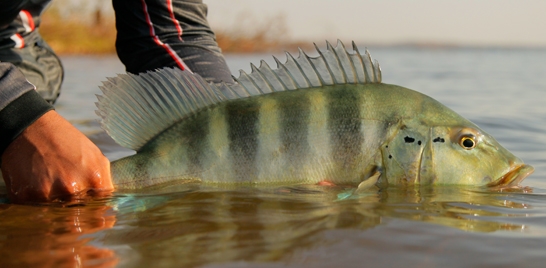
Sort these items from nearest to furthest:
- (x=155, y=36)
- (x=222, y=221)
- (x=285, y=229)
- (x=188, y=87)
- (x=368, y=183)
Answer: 1. (x=285, y=229)
2. (x=222, y=221)
3. (x=368, y=183)
4. (x=188, y=87)
5. (x=155, y=36)

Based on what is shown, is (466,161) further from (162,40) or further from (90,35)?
(90,35)

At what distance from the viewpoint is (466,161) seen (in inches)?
98.9

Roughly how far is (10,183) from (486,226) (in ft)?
5.99

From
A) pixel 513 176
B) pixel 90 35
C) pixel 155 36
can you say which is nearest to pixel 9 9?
pixel 155 36

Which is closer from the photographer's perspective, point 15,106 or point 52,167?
point 52,167

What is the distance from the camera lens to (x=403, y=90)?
2.57 m

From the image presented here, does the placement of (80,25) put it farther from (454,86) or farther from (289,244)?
(289,244)

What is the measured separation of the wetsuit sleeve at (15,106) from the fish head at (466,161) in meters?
1.66

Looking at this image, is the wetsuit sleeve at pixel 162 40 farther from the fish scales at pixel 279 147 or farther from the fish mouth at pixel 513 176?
the fish mouth at pixel 513 176

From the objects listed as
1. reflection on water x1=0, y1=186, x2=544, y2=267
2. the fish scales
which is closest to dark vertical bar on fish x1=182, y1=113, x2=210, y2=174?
the fish scales

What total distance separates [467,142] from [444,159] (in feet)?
0.43

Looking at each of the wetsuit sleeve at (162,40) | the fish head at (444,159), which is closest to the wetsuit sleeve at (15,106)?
the wetsuit sleeve at (162,40)

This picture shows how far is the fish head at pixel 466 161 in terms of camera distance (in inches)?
97.7

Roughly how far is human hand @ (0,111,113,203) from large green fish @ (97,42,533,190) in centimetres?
11
